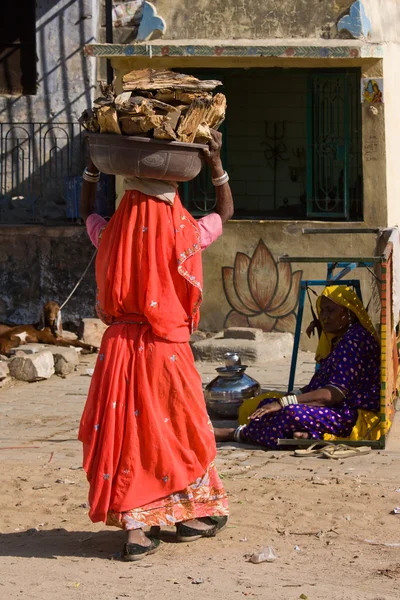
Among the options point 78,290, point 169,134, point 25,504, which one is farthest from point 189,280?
point 78,290

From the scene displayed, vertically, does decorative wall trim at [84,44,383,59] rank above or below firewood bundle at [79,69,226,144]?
above

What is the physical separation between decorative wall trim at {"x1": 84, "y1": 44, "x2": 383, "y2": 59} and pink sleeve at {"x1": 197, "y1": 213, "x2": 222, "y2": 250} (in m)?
6.46

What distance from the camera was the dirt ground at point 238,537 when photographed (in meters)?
4.36

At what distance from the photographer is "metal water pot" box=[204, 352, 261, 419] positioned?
26.2 feet

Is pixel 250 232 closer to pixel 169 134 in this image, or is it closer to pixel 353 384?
pixel 353 384

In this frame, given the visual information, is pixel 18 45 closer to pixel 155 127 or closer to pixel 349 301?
pixel 349 301

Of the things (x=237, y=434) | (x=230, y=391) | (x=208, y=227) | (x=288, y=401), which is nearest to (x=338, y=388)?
(x=288, y=401)

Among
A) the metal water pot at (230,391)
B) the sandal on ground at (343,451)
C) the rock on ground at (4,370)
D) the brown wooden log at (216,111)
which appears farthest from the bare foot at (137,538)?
the rock on ground at (4,370)

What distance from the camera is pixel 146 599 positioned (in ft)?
13.8

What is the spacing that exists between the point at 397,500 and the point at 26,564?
208 centimetres

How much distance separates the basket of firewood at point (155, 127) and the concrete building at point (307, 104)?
649 cm

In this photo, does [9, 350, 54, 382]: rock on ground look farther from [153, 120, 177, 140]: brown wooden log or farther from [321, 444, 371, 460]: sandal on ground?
[153, 120, 177, 140]: brown wooden log

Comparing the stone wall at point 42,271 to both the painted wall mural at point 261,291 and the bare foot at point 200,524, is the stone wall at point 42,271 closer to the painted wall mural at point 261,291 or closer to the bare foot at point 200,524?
the painted wall mural at point 261,291

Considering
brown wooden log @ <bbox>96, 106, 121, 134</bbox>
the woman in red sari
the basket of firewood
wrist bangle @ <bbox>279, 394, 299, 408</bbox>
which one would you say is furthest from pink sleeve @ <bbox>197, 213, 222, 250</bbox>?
wrist bangle @ <bbox>279, 394, 299, 408</bbox>
